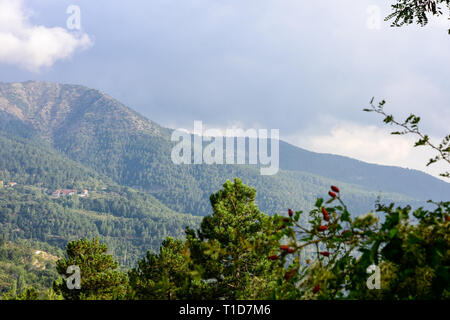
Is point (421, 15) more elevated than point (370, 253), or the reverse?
point (421, 15)

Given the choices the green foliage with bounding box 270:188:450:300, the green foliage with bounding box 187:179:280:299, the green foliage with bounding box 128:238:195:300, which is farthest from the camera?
the green foliage with bounding box 187:179:280:299

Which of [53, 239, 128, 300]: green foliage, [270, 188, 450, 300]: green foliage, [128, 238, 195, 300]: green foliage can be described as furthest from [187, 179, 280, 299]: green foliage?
[270, 188, 450, 300]: green foliage

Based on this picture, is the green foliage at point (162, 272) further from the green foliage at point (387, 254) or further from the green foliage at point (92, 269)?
the green foliage at point (92, 269)

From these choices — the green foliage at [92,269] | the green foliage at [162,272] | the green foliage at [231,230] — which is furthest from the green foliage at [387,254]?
the green foliage at [92,269]

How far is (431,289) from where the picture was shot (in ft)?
5.88

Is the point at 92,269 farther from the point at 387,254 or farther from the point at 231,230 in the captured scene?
the point at 387,254

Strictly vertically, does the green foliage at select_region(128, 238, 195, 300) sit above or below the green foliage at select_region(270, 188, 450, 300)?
below

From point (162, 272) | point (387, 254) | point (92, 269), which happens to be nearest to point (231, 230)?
point (92, 269)

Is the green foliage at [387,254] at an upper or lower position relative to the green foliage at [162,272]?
upper

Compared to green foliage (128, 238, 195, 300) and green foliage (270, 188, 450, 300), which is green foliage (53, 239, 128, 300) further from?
green foliage (270, 188, 450, 300)
